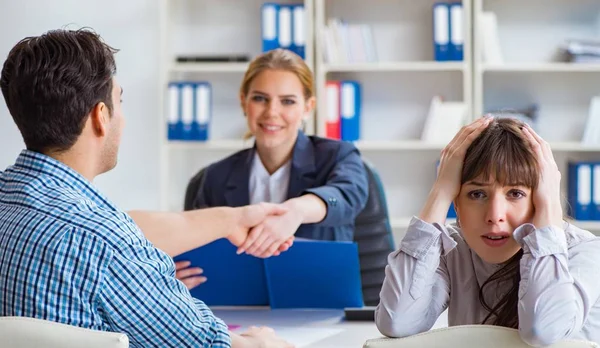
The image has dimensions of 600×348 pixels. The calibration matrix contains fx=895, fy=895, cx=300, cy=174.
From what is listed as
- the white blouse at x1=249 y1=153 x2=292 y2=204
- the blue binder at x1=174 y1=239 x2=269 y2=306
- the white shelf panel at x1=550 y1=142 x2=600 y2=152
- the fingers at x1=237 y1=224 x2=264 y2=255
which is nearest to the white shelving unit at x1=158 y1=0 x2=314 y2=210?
the white shelf panel at x1=550 y1=142 x2=600 y2=152

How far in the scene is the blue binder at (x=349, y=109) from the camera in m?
4.56

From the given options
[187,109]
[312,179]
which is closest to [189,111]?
[187,109]

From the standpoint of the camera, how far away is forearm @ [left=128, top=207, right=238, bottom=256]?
2.02 meters

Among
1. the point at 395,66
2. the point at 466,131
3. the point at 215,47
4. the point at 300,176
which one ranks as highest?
the point at 215,47

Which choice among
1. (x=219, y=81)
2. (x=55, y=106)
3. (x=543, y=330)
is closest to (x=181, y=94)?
(x=219, y=81)

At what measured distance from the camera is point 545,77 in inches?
185

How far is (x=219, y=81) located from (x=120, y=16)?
0.64 meters

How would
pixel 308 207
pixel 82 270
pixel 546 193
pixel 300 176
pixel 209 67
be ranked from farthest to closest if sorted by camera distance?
pixel 209 67 → pixel 300 176 → pixel 308 207 → pixel 546 193 → pixel 82 270

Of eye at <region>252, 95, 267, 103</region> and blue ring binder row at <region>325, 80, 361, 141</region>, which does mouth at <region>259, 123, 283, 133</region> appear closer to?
eye at <region>252, 95, 267, 103</region>

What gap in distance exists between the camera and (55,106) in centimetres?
146

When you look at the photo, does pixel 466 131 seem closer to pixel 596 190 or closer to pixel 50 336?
pixel 50 336

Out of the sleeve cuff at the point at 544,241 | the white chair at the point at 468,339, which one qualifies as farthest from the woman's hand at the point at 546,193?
the white chair at the point at 468,339

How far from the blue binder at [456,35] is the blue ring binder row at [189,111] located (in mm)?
1234

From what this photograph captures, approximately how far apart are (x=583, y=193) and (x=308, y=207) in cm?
243
